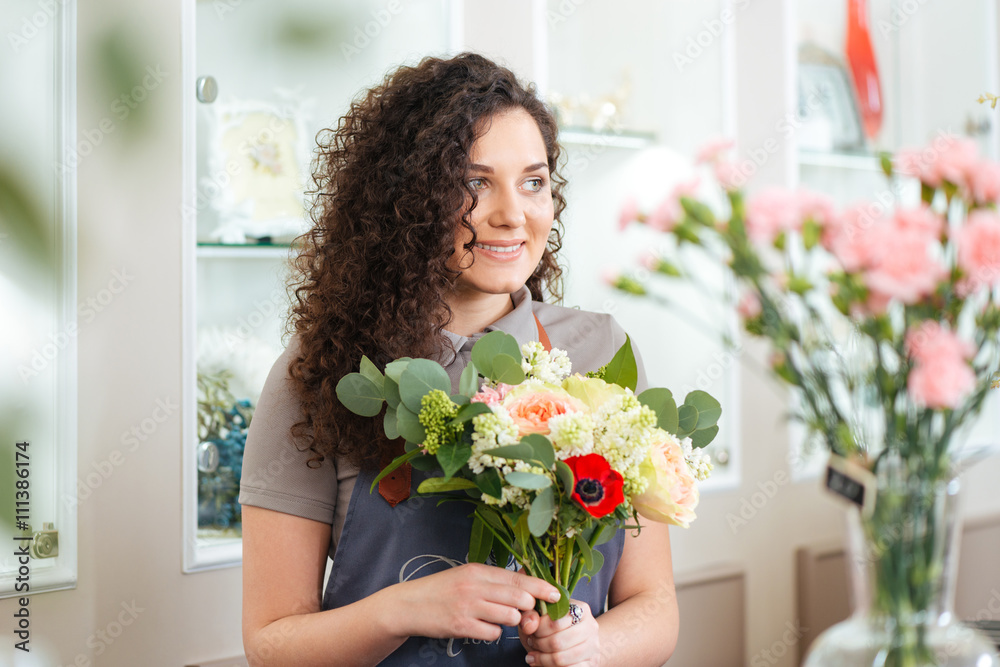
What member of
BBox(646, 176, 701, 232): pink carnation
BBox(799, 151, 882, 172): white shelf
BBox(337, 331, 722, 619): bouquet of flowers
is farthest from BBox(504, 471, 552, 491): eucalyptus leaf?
BBox(799, 151, 882, 172): white shelf

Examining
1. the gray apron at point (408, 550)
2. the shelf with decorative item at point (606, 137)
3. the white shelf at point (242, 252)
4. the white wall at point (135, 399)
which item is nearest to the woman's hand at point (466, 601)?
the gray apron at point (408, 550)

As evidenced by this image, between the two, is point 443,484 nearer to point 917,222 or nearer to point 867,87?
point 917,222

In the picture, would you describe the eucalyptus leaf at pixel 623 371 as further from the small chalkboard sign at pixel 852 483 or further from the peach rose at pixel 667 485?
the small chalkboard sign at pixel 852 483

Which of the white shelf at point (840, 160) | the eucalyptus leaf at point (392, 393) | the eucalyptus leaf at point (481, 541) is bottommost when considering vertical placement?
the eucalyptus leaf at point (481, 541)

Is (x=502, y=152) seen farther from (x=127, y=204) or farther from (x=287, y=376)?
(x=127, y=204)

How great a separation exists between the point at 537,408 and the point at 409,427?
14cm

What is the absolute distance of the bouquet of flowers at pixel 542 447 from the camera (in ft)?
2.74

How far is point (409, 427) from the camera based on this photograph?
89 cm

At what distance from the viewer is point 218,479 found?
5.64 ft

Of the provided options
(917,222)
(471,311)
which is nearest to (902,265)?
(917,222)

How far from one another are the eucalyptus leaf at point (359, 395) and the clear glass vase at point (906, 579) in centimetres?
53

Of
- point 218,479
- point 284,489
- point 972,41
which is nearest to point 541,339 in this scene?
point 284,489

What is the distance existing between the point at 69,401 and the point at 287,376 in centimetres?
49

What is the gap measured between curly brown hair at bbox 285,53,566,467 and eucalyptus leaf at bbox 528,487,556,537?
44cm
